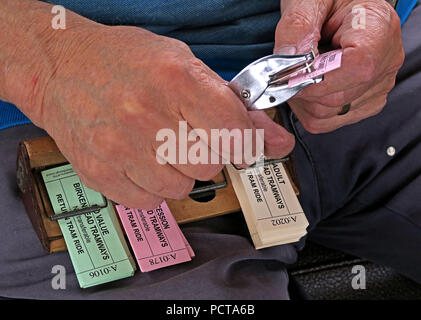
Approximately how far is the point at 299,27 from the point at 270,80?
0.11m

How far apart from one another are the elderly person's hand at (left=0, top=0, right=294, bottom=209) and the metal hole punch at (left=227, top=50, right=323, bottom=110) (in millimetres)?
22

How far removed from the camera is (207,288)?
2.19 ft

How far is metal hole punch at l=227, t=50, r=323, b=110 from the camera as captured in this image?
551mm

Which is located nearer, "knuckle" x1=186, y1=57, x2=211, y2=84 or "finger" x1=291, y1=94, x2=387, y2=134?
"knuckle" x1=186, y1=57, x2=211, y2=84

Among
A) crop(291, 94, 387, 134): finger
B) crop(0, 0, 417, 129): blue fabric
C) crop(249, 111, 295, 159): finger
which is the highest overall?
crop(0, 0, 417, 129): blue fabric

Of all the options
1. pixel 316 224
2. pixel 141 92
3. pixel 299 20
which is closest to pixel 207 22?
pixel 299 20

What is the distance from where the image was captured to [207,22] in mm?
720

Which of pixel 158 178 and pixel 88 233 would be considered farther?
pixel 88 233

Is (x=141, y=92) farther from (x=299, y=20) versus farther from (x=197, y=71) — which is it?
(x=299, y=20)

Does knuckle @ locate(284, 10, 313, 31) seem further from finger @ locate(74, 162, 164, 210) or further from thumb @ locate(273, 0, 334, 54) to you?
finger @ locate(74, 162, 164, 210)

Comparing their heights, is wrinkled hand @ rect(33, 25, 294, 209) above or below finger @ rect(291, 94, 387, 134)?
above

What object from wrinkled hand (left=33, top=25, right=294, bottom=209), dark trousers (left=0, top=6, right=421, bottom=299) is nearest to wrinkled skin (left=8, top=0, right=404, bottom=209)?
wrinkled hand (left=33, top=25, right=294, bottom=209)

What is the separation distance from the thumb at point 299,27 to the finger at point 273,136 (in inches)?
3.1

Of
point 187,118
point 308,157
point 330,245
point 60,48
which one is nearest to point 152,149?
point 187,118
